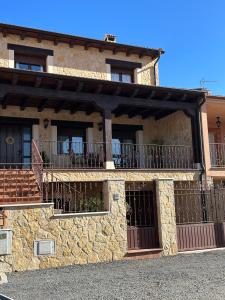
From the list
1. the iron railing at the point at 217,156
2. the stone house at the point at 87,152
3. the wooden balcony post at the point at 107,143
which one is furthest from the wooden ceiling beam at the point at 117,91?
the iron railing at the point at 217,156

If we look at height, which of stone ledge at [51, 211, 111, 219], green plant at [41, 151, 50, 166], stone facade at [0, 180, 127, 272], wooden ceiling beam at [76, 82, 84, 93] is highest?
wooden ceiling beam at [76, 82, 84, 93]

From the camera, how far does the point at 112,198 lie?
10414mm

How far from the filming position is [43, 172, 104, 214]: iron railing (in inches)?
417

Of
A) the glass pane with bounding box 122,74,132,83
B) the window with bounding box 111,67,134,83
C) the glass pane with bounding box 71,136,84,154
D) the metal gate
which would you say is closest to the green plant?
the glass pane with bounding box 71,136,84,154

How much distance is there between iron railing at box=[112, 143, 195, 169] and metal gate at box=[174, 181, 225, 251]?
3.90 feet

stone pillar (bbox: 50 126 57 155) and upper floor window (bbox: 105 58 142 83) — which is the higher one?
upper floor window (bbox: 105 58 142 83)

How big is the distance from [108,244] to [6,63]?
26.9ft

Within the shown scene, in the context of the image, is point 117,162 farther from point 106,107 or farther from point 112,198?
point 112,198

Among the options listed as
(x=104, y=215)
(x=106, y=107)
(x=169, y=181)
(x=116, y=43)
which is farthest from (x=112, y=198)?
(x=116, y=43)

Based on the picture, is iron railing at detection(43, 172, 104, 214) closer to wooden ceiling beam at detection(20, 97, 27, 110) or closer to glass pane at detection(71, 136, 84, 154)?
glass pane at detection(71, 136, 84, 154)

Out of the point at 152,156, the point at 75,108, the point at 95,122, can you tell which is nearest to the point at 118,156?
the point at 152,156

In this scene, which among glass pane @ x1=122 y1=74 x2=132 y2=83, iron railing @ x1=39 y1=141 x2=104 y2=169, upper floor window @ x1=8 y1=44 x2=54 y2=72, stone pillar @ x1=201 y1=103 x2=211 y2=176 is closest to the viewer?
stone pillar @ x1=201 y1=103 x2=211 y2=176

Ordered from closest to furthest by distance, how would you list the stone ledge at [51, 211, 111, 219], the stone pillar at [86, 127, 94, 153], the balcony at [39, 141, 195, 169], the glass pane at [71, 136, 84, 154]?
the stone ledge at [51, 211, 111, 219], the balcony at [39, 141, 195, 169], the glass pane at [71, 136, 84, 154], the stone pillar at [86, 127, 94, 153]

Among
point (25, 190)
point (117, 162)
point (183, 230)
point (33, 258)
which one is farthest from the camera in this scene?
point (117, 162)
